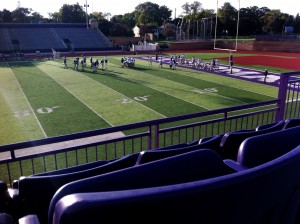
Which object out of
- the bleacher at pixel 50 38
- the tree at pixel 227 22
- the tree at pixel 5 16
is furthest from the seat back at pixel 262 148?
the tree at pixel 5 16

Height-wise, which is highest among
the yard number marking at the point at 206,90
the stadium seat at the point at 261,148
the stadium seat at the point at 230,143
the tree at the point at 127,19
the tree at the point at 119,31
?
the tree at the point at 127,19

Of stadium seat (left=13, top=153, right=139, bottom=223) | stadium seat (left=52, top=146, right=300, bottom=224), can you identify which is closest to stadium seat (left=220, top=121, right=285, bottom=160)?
stadium seat (left=13, top=153, right=139, bottom=223)

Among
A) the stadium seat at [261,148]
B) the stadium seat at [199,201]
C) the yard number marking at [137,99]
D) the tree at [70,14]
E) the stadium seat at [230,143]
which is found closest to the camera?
the stadium seat at [199,201]

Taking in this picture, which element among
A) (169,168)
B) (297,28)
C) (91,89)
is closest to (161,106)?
(91,89)

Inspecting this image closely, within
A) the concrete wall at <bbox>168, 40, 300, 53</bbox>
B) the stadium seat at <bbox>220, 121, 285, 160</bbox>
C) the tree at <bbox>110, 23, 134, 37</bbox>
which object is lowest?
the concrete wall at <bbox>168, 40, 300, 53</bbox>

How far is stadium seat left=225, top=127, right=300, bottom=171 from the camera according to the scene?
6.51 ft

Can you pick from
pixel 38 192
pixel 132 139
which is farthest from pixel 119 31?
pixel 38 192

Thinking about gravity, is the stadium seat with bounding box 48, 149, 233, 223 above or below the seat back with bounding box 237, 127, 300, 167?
above

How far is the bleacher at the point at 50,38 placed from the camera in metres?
50.6

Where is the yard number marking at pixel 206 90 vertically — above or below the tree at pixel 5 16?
below

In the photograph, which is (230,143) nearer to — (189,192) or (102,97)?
(189,192)

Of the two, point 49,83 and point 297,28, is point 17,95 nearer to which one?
point 49,83

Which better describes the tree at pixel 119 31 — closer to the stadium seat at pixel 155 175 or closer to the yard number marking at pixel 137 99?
the yard number marking at pixel 137 99

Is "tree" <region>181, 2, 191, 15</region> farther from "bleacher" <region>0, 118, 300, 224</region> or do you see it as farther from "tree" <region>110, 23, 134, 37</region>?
"bleacher" <region>0, 118, 300, 224</region>
